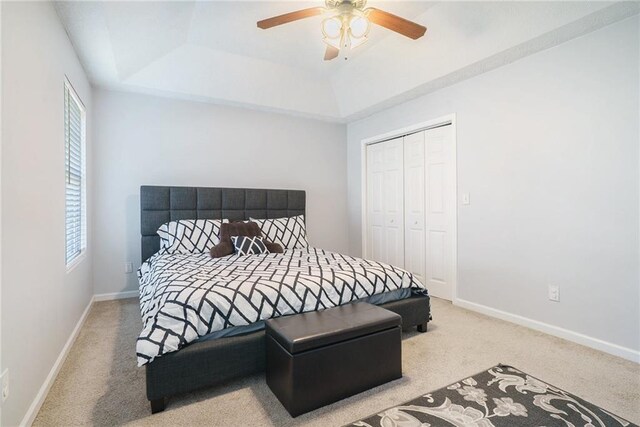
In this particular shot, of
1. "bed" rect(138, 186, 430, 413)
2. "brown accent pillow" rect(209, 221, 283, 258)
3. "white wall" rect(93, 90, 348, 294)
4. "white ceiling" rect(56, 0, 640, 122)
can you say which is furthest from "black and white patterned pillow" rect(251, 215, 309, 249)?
"white ceiling" rect(56, 0, 640, 122)

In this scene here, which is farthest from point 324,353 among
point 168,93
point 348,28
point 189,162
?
point 168,93

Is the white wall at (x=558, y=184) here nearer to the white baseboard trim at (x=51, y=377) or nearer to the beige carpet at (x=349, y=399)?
the beige carpet at (x=349, y=399)

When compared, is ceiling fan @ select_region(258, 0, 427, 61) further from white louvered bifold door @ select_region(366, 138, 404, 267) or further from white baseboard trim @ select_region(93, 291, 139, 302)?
white baseboard trim @ select_region(93, 291, 139, 302)

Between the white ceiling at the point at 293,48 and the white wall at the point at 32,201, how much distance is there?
550mm

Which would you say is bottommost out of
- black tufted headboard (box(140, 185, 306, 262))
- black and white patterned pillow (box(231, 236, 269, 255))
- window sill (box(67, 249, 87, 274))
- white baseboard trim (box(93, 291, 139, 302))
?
white baseboard trim (box(93, 291, 139, 302))

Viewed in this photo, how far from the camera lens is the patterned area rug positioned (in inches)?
63.1

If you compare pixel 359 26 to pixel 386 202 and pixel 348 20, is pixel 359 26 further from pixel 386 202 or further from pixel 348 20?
pixel 386 202

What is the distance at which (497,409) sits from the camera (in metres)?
1.70

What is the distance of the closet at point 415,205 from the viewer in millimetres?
3650

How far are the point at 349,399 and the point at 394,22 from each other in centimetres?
237

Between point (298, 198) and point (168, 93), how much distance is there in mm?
2013

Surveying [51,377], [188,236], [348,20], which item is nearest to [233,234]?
[188,236]

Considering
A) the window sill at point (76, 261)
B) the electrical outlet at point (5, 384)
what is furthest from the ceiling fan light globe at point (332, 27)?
the window sill at point (76, 261)

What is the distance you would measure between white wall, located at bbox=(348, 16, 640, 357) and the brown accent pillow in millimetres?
2002
